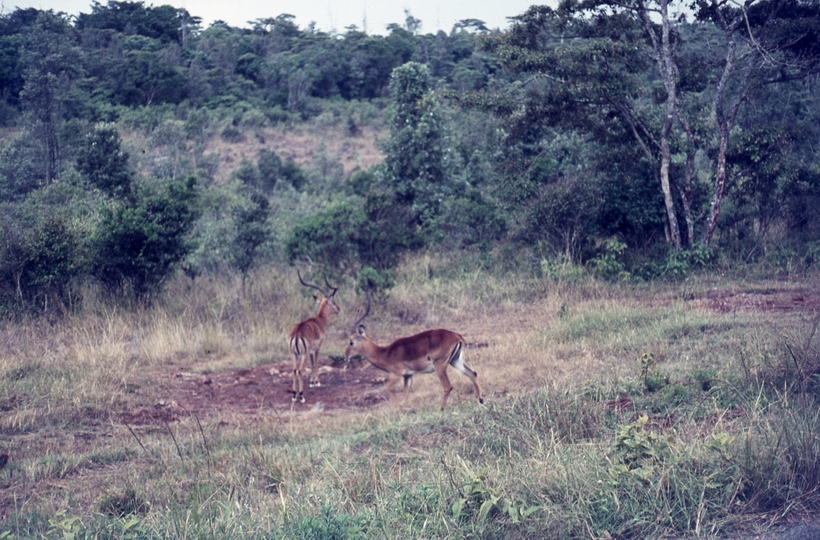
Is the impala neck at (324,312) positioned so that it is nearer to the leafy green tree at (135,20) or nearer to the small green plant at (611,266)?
the small green plant at (611,266)

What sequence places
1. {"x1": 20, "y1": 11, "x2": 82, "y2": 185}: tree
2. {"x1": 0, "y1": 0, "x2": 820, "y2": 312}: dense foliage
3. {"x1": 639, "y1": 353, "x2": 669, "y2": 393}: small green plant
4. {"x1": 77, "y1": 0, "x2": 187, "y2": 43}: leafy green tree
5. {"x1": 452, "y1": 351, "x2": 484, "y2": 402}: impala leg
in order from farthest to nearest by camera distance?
1. {"x1": 77, "y1": 0, "x2": 187, "y2": 43}: leafy green tree
2. {"x1": 20, "y1": 11, "x2": 82, "y2": 185}: tree
3. {"x1": 0, "y1": 0, "x2": 820, "y2": 312}: dense foliage
4. {"x1": 452, "y1": 351, "x2": 484, "y2": 402}: impala leg
5. {"x1": 639, "y1": 353, "x2": 669, "y2": 393}: small green plant

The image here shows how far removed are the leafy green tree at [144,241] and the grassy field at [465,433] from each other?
33.2 inches

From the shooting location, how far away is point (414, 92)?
2069 centimetres

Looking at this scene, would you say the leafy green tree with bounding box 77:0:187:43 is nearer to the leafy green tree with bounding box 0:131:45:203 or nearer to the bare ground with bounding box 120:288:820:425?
the leafy green tree with bounding box 0:131:45:203

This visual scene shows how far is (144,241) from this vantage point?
12.4 metres

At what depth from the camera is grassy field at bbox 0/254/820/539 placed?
4.21 m

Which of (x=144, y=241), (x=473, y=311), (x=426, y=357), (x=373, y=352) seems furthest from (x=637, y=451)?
(x=144, y=241)

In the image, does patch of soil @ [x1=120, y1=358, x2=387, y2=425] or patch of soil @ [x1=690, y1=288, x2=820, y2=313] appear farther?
patch of soil @ [x1=690, y1=288, x2=820, y2=313]

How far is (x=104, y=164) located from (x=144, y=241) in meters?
5.06

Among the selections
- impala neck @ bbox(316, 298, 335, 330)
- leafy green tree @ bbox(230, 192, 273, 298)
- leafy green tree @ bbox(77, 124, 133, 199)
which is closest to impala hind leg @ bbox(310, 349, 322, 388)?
impala neck @ bbox(316, 298, 335, 330)

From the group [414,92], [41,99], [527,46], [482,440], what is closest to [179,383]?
[482,440]

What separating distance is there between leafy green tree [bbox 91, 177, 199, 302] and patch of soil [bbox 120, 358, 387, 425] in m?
3.09

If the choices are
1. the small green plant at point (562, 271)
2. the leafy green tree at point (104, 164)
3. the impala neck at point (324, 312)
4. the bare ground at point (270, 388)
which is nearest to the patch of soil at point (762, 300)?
the bare ground at point (270, 388)

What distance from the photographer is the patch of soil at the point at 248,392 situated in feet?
28.0
